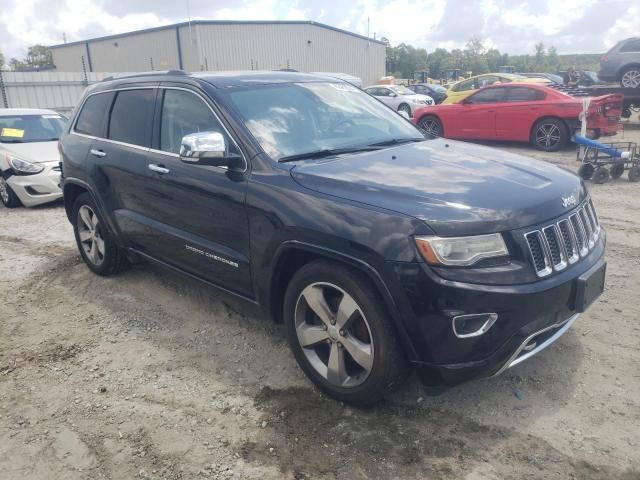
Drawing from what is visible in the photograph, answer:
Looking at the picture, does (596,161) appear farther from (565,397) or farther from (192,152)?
(192,152)

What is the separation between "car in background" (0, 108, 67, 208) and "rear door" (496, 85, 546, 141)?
9.27 meters

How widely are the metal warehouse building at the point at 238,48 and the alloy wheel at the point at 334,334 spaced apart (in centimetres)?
3772

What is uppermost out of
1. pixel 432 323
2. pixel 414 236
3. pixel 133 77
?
pixel 133 77

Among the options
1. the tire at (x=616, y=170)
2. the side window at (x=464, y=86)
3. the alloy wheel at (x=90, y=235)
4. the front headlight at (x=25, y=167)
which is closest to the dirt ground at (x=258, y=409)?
the alloy wheel at (x=90, y=235)

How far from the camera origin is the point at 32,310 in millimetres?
4898

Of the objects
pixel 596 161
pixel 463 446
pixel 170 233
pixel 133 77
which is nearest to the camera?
pixel 463 446

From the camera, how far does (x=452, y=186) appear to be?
3.05 meters

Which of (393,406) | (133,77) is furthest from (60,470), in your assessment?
(133,77)

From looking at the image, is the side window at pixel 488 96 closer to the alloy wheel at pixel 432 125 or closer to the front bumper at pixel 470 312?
the alloy wheel at pixel 432 125

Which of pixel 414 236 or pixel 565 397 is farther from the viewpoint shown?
pixel 565 397

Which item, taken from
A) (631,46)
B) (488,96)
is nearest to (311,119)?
(488,96)

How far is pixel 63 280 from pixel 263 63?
40.6 meters

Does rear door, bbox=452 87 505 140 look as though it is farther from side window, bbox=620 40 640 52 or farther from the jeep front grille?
the jeep front grille

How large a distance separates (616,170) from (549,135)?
3.05m
